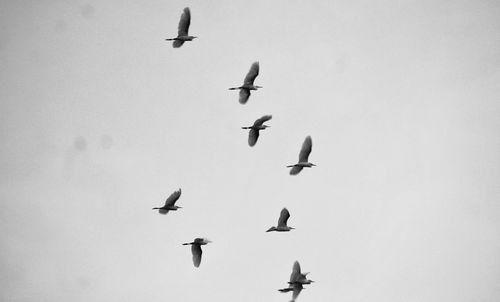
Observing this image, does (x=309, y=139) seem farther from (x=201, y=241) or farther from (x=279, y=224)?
(x=201, y=241)

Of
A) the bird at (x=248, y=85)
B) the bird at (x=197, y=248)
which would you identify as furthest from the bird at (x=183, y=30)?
the bird at (x=197, y=248)

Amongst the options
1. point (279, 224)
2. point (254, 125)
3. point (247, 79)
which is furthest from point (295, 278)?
point (247, 79)

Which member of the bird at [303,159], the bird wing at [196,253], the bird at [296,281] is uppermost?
the bird at [303,159]

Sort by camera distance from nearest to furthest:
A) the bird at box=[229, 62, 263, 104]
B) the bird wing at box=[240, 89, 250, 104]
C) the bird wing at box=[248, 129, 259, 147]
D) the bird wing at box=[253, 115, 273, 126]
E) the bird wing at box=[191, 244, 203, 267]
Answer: the bird wing at box=[191, 244, 203, 267], the bird at box=[229, 62, 263, 104], the bird wing at box=[240, 89, 250, 104], the bird wing at box=[253, 115, 273, 126], the bird wing at box=[248, 129, 259, 147]

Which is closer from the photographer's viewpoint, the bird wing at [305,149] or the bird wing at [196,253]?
the bird wing at [196,253]

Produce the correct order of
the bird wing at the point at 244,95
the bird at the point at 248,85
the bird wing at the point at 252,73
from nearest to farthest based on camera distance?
the bird wing at the point at 252,73
the bird at the point at 248,85
the bird wing at the point at 244,95

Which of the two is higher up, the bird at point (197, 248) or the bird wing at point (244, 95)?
the bird wing at point (244, 95)

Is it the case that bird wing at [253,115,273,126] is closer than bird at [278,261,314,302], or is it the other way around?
bird wing at [253,115,273,126]

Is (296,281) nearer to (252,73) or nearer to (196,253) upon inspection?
(196,253)

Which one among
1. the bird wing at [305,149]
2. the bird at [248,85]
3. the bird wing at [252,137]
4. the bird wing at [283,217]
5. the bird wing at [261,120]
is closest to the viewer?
the bird at [248,85]

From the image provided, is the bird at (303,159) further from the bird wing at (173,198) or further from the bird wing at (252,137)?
the bird wing at (173,198)

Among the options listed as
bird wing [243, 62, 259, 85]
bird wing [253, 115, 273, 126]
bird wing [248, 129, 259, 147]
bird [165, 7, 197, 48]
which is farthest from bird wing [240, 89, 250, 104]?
bird [165, 7, 197, 48]

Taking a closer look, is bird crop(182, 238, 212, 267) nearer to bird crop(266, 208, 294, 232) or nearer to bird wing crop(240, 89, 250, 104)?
bird crop(266, 208, 294, 232)

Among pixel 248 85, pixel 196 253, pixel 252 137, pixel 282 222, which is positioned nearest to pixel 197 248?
pixel 196 253
